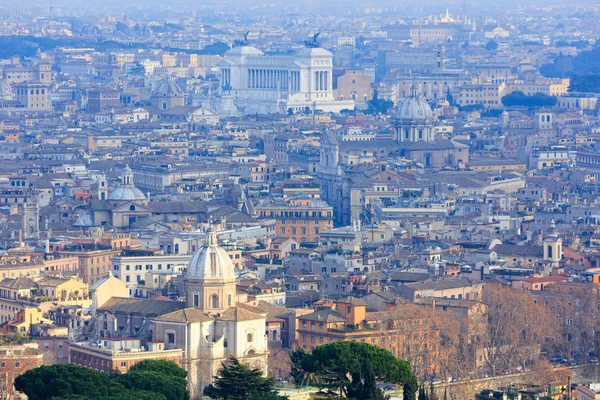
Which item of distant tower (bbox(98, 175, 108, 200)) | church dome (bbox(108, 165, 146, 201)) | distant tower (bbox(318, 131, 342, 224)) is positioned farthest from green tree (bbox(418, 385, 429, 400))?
distant tower (bbox(318, 131, 342, 224))

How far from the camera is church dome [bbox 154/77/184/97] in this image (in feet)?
527

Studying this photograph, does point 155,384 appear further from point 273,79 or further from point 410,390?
point 273,79

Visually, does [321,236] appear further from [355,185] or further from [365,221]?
[355,185]

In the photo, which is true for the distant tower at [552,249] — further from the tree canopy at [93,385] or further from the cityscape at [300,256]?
the tree canopy at [93,385]

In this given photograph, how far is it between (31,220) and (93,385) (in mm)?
35853

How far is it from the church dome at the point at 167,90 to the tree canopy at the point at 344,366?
10723 centimetres

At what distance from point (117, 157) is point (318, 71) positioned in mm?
47710

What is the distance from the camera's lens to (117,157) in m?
118

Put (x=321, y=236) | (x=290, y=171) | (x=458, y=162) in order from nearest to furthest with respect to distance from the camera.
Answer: (x=321, y=236)
(x=290, y=171)
(x=458, y=162)

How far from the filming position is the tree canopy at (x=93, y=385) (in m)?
48.4

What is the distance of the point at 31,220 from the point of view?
84.6 meters

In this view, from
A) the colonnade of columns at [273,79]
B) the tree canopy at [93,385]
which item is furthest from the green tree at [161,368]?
the colonnade of columns at [273,79]

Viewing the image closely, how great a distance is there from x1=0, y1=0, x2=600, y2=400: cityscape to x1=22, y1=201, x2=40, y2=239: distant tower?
196mm

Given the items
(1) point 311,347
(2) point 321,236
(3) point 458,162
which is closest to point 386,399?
(1) point 311,347
